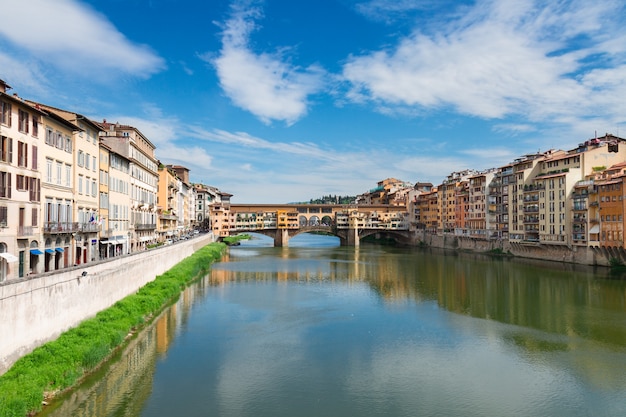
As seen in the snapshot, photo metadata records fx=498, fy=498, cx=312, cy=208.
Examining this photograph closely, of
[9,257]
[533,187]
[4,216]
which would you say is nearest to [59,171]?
[4,216]

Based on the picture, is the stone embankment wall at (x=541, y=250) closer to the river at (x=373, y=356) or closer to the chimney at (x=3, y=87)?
the river at (x=373, y=356)

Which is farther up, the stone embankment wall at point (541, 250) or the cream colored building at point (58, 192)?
the cream colored building at point (58, 192)

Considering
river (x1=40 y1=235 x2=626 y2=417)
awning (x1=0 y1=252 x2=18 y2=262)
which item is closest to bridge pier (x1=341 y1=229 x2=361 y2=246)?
river (x1=40 y1=235 x2=626 y2=417)

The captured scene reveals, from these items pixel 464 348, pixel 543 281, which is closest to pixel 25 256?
pixel 464 348

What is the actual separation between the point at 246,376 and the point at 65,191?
1478 centimetres

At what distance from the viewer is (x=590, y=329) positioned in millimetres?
24406

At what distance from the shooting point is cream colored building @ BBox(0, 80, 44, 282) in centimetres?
1939

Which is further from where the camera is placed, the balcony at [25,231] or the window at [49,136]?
the window at [49,136]

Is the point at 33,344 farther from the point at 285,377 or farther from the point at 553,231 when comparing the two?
the point at 553,231

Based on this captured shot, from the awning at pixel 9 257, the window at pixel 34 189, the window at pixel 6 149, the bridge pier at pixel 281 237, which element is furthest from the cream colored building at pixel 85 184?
the bridge pier at pixel 281 237

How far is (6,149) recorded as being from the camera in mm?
19453

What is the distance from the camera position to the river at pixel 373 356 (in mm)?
14977

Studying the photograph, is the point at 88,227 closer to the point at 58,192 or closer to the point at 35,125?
the point at 58,192

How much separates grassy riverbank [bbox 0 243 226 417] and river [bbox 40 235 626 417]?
587 mm
